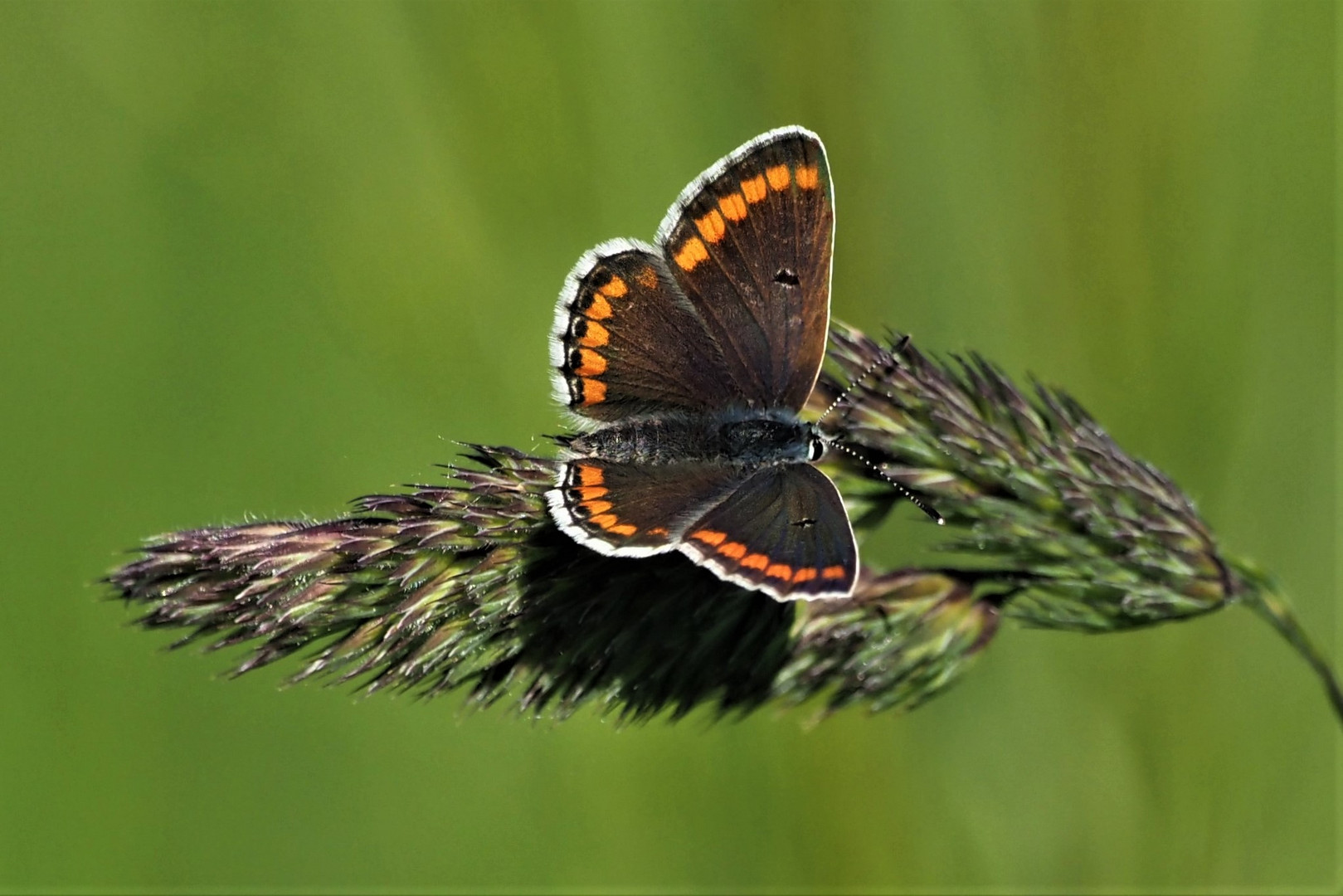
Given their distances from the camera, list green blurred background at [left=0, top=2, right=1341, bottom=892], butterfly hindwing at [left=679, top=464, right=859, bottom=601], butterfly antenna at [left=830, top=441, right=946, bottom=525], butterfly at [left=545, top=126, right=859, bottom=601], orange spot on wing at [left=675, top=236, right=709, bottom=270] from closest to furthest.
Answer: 1. butterfly hindwing at [left=679, top=464, right=859, bottom=601]
2. butterfly at [left=545, top=126, right=859, bottom=601]
3. butterfly antenna at [left=830, top=441, right=946, bottom=525]
4. orange spot on wing at [left=675, top=236, right=709, bottom=270]
5. green blurred background at [left=0, top=2, right=1341, bottom=892]

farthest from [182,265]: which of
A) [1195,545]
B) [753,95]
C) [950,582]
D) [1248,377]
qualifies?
[1248,377]

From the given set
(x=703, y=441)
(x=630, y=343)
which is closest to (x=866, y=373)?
(x=703, y=441)

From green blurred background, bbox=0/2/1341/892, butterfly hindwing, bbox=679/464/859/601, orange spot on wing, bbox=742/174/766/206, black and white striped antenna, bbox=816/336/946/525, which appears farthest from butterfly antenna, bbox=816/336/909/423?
green blurred background, bbox=0/2/1341/892

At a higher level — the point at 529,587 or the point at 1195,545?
the point at 529,587

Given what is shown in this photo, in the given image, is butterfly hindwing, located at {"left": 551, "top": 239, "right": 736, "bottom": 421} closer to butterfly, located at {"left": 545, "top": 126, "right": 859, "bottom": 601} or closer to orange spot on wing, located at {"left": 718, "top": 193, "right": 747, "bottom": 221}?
butterfly, located at {"left": 545, "top": 126, "right": 859, "bottom": 601}

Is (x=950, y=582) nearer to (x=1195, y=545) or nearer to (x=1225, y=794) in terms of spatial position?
(x=1195, y=545)

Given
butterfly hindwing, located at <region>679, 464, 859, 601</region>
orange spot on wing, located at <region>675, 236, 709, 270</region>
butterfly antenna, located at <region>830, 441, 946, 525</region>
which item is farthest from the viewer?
orange spot on wing, located at <region>675, 236, 709, 270</region>
